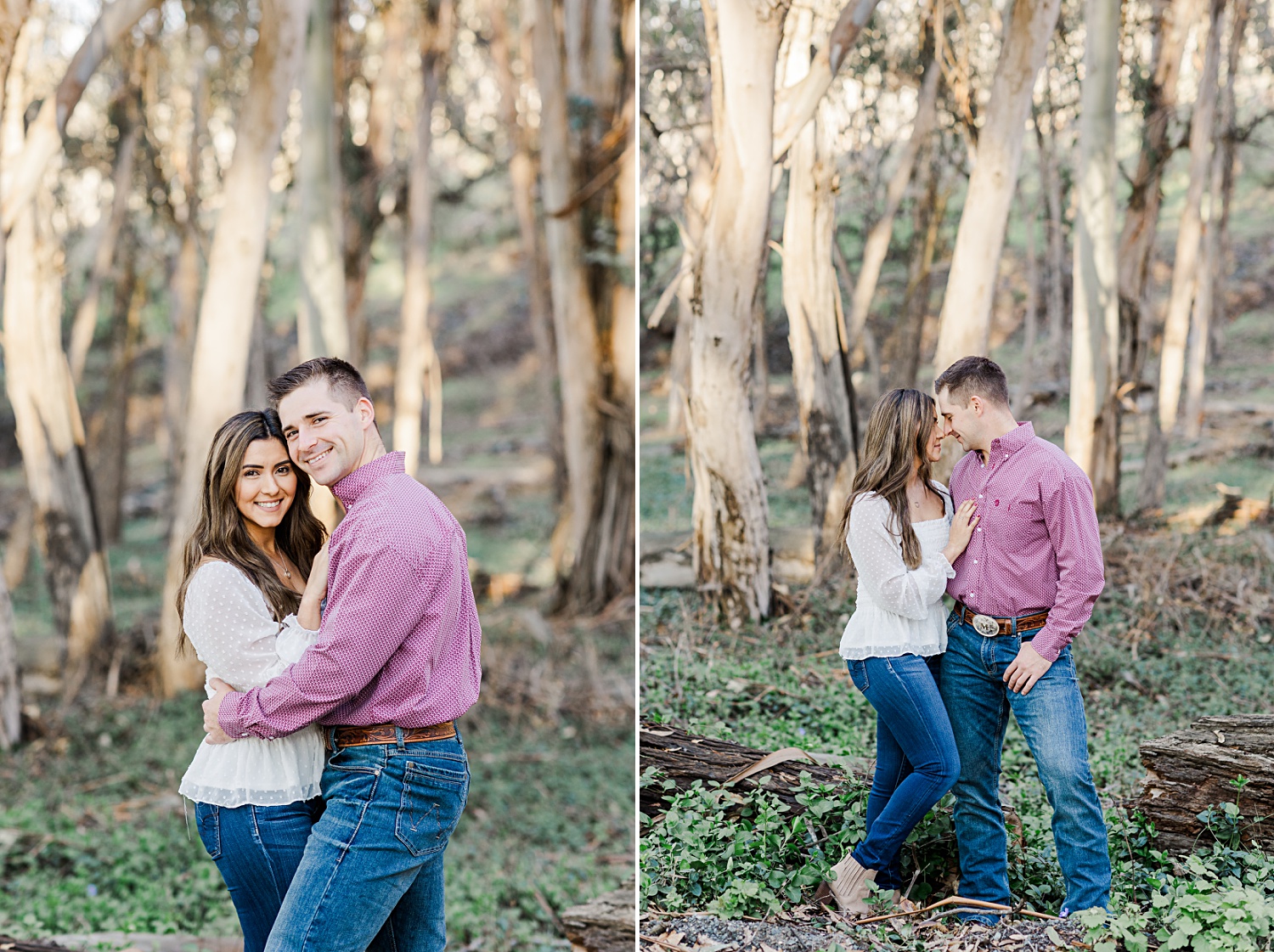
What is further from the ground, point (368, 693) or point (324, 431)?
point (324, 431)

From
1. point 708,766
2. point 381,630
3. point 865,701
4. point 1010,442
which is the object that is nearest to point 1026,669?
point 1010,442

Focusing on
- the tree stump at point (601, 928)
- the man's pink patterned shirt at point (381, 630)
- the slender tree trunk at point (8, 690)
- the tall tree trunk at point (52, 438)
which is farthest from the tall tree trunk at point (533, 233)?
the man's pink patterned shirt at point (381, 630)

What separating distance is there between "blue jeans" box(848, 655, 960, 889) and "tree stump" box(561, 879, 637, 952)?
1067 millimetres

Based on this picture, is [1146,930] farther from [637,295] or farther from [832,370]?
[637,295]

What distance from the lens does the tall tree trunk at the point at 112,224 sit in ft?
33.4

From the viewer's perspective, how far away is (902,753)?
120 inches

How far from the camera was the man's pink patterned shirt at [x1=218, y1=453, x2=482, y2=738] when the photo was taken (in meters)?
2.18

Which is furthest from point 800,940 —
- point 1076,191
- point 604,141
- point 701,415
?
point 604,141

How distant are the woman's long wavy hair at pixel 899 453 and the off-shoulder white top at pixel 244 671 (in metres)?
1.58

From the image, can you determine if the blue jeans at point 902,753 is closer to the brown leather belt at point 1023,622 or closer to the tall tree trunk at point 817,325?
the brown leather belt at point 1023,622

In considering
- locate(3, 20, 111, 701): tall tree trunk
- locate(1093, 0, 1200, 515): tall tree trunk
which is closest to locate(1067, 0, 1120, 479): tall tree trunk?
locate(1093, 0, 1200, 515): tall tree trunk

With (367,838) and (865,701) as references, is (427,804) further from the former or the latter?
(865,701)

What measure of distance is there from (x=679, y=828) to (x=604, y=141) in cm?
645

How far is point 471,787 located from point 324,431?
485 centimetres
